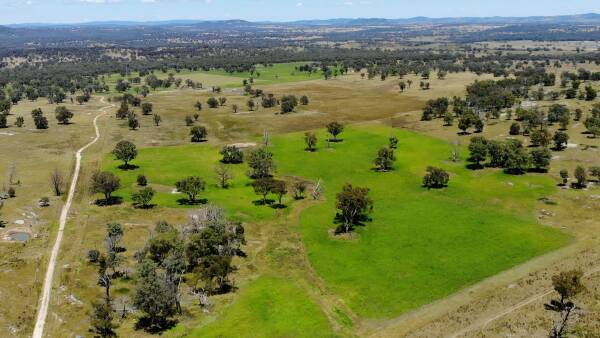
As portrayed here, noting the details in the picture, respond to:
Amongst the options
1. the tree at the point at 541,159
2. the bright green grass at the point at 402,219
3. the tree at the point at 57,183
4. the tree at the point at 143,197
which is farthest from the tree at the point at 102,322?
the tree at the point at 541,159

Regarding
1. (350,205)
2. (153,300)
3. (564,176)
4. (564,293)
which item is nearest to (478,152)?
(564,176)

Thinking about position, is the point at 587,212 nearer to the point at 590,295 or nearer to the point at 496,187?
the point at 496,187

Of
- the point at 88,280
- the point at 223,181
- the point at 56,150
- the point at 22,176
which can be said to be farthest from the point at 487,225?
the point at 56,150

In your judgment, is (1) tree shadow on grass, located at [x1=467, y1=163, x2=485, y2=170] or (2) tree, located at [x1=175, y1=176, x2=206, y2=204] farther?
(1) tree shadow on grass, located at [x1=467, y1=163, x2=485, y2=170]

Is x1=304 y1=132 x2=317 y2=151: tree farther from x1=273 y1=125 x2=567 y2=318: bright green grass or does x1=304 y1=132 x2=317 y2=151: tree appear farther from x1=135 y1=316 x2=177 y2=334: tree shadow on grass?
x1=135 y1=316 x2=177 y2=334: tree shadow on grass

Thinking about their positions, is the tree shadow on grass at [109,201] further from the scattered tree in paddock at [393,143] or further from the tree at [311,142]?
the scattered tree in paddock at [393,143]

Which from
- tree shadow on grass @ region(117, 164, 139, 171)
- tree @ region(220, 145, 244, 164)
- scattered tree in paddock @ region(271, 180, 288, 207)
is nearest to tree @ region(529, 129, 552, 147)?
scattered tree in paddock @ region(271, 180, 288, 207)
